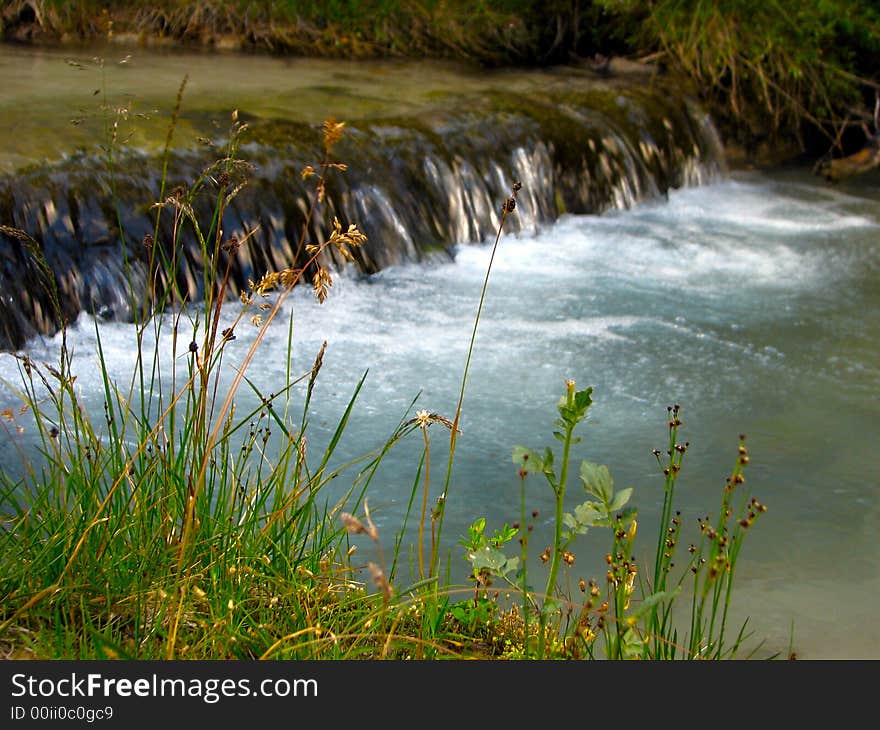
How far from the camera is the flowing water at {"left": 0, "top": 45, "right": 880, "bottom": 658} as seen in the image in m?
3.34

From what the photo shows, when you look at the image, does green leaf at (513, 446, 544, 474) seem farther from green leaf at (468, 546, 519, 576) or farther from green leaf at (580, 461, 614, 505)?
green leaf at (468, 546, 519, 576)

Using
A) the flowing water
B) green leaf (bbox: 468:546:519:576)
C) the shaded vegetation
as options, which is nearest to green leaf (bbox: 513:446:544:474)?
green leaf (bbox: 468:546:519:576)

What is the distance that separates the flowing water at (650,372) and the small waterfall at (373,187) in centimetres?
19

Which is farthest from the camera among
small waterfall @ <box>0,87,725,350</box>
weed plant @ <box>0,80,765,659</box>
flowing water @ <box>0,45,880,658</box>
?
small waterfall @ <box>0,87,725,350</box>

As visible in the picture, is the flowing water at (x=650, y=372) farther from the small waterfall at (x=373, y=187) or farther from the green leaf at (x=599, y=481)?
the green leaf at (x=599, y=481)

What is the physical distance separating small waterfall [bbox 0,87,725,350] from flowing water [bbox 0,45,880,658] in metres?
0.19

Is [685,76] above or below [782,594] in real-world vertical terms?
above

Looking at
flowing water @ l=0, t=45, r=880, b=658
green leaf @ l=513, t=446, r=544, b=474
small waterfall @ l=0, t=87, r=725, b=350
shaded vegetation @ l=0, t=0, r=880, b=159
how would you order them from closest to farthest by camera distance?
green leaf @ l=513, t=446, r=544, b=474
flowing water @ l=0, t=45, r=880, b=658
small waterfall @ l=0, t=87, r=725, b=350
shaded vegetation @ l=0, t=0, r=880, b=159

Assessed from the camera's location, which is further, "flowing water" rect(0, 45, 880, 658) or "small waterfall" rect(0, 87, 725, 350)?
"small waterfall" rect(0, 87, 725, 350)

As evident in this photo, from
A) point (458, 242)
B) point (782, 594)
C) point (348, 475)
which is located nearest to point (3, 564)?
point (348, 475)

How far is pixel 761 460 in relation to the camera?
155 inches

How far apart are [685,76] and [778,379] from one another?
5.13 m

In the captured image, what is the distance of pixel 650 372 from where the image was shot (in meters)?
4.69

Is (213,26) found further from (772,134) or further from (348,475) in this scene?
(348,475)
